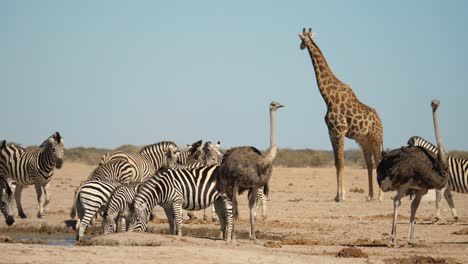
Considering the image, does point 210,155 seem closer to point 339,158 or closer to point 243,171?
point 243,171

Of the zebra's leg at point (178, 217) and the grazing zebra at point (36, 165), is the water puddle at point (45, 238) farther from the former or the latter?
the grazing zebra at point (36, 165)

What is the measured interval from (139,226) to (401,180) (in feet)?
14.8

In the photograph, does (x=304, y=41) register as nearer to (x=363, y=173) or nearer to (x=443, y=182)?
(x=443, y=182)

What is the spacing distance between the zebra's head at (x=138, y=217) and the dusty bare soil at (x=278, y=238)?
1.42 ft

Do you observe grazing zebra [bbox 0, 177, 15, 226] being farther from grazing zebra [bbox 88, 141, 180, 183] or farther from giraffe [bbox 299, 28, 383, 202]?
giraffe [bbox 299, 28, 383, 202]

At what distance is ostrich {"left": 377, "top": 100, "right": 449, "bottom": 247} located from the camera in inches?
576

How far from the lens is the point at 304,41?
25.8 metres

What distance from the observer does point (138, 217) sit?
15656 mm

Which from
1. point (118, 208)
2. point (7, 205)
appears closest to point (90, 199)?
point (118, 208)

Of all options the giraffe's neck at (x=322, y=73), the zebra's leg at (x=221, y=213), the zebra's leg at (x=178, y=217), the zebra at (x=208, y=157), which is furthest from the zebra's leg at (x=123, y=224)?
the giraffe's neck at (x=322, y=73)

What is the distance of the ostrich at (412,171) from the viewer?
14.6 m

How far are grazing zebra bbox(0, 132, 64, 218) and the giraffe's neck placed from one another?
7882mm

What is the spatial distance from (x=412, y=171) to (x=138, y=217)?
4.70m

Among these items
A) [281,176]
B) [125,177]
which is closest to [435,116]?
[125,177]
